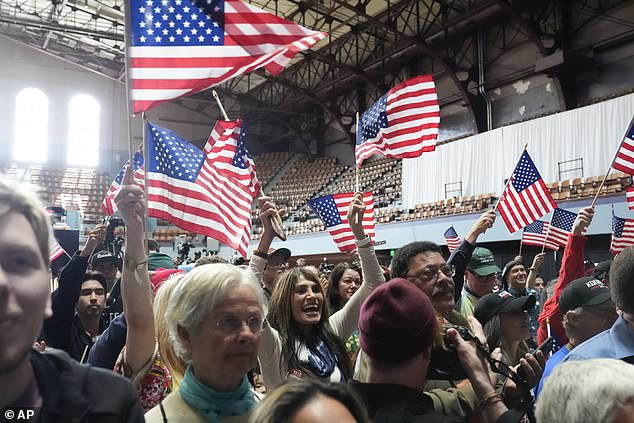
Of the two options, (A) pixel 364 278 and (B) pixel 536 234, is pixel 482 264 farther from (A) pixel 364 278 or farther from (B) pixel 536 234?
(B) pixel 536 234

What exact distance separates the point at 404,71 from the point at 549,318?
18648 millimetres

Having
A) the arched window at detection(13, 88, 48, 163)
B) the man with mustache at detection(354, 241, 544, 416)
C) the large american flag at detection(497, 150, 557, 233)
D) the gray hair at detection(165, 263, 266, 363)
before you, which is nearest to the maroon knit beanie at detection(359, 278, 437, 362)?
the gray hair at detection(165, 263, 266, 363)

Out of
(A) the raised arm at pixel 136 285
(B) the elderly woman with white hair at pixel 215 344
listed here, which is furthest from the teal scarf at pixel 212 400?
(A) the raised arm at pixel 136 285

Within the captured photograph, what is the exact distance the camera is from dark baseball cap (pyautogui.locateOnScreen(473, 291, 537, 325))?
2.72m

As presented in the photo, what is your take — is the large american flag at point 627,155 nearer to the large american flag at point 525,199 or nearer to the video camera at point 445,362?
the large american flag at point 525,199

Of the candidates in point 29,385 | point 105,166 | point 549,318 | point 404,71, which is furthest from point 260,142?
point 29,385

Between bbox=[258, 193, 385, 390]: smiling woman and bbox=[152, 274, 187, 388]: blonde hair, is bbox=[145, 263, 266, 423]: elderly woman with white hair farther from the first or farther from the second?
bbox=[258, 193, 385, 390]: smiling woman

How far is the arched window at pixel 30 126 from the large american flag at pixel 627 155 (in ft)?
76.4

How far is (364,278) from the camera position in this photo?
3121 mm

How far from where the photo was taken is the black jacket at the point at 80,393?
0.89 metres

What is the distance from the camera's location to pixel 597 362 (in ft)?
5.39

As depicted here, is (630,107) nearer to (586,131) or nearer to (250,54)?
(586,131)

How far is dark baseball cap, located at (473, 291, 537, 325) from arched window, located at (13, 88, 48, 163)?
24.6 m

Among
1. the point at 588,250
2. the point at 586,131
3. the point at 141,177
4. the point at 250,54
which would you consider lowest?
the point at 588,250
